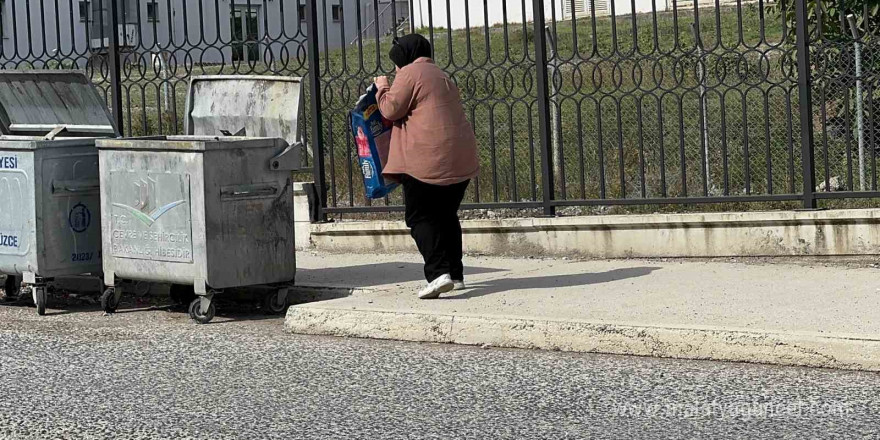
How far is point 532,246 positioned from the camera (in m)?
10.8

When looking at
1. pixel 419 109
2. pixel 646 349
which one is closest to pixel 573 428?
pixel 646 349

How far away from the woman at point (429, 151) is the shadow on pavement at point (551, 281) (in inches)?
13.2

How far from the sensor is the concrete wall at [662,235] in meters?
9.88

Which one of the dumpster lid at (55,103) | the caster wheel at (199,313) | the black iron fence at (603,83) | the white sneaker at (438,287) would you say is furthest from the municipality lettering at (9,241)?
the white sneaker at (438,287)

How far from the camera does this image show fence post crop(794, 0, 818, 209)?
32.9 ft

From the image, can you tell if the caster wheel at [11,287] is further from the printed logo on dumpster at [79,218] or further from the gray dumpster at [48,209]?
the printed logo on dumpster at [79,218]

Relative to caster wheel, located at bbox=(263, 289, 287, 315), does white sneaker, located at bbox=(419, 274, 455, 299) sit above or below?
above

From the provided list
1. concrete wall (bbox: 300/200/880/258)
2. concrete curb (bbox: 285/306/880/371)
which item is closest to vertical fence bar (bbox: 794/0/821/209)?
concrete wall (bbox: 300/200/880/258)

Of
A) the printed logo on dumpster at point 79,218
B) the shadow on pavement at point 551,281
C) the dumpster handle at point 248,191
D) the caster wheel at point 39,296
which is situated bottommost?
the shadow on pavement at point 551,281

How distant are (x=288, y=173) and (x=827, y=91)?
401cm

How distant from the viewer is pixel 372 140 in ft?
28.6

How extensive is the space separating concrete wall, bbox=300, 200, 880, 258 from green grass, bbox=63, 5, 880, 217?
Answer: 0.34m

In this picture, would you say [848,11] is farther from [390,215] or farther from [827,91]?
[390,215]

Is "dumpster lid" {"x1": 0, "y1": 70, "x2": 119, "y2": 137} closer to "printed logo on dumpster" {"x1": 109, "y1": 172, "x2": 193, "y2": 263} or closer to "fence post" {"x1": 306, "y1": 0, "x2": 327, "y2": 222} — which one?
"printed logo on dumpster" {"x1": 109, "y1": 172, "x2": 193, "y2": 263}
